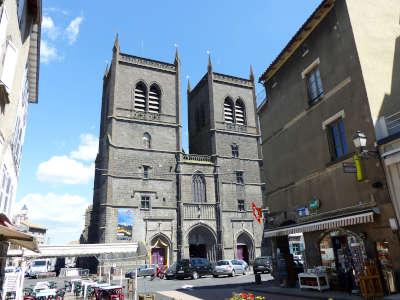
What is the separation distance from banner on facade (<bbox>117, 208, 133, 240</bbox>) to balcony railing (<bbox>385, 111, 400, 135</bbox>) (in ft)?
80.5

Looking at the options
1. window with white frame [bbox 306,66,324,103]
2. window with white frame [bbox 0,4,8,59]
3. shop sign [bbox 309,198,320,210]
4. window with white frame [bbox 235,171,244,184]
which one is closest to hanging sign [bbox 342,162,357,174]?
shop sign [bbox 309,198,320,210]

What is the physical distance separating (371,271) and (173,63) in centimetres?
3432

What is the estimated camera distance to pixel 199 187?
115 ft

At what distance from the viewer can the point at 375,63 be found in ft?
38.0

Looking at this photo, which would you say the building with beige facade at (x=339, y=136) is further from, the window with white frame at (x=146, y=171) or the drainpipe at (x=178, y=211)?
the window with white frame at (x=146, y=171)

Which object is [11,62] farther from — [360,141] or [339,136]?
Result: [339,136]

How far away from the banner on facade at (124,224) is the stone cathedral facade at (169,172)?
0.09m

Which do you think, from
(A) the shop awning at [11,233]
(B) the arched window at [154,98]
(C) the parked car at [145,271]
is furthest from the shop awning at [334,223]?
(B) the arched window at [154,98]

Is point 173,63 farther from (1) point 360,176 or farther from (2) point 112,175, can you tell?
(1) point 360,176

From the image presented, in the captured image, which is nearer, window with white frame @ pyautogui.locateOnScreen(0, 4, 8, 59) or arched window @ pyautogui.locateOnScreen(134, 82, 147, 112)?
window with white frame @ pyautogui.locateOnScreen(0, 4, 8, 59)

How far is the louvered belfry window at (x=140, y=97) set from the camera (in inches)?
1420

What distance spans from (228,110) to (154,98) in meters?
9.54

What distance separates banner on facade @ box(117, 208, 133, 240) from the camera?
2972 centimetres

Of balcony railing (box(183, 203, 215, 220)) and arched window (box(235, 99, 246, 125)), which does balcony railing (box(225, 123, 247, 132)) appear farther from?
balcony railing (box(183, 203, 215, 220))
